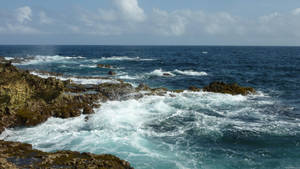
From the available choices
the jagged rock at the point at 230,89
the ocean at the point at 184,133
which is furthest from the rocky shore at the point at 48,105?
the ocean at the point at 184,133

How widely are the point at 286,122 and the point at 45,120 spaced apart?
21.2m

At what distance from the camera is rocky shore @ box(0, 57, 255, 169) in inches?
452

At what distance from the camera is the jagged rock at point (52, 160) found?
11.0m

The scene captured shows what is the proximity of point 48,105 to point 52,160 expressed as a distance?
12.0m

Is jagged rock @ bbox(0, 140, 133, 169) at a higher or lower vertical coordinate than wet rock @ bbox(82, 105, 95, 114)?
higher

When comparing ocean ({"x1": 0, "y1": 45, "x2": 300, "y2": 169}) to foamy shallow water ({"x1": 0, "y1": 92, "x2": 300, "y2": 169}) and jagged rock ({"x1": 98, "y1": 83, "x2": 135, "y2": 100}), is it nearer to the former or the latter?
foamy shallow water ({"x1": 0, "y1": 92, "x2": 300, "y2": 169})

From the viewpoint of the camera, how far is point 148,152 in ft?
50.1

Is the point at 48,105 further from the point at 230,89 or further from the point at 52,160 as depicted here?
the point at 230,89

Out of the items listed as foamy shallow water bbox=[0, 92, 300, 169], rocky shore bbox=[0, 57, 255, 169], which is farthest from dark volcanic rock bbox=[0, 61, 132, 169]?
foamy shallow water bbox=[0, 92, 300, 169]

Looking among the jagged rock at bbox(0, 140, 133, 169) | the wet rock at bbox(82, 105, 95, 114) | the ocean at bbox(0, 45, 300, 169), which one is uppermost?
the jagged rock at bbox(0, 140, 133, 169)

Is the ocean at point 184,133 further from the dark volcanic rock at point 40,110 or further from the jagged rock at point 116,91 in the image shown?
the jagged rock at point 116,91

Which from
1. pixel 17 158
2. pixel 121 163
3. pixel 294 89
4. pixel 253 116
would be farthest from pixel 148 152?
pixel 294 89

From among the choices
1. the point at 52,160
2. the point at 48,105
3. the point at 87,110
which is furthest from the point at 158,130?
the point at 48,105

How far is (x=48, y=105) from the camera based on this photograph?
73.3ft
